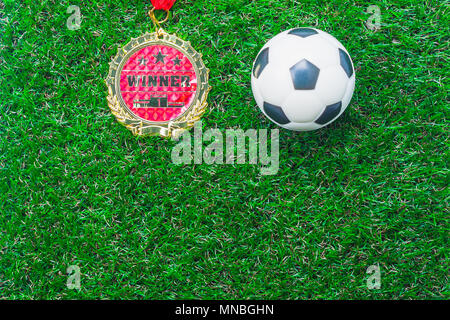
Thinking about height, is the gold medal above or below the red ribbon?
below

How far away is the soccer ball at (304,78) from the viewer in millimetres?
2186

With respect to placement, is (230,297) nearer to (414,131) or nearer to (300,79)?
(300,79)

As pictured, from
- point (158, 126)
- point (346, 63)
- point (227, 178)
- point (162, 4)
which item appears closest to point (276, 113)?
point (346, 63)

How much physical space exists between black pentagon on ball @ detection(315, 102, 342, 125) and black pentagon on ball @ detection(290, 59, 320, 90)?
198 millimetres

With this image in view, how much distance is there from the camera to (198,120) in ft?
9.10

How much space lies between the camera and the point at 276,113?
2.32 metres

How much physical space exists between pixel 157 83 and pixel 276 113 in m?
1.10

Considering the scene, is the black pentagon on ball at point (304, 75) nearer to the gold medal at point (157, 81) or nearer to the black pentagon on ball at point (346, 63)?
the black pentagon on ball at point (346, 63)

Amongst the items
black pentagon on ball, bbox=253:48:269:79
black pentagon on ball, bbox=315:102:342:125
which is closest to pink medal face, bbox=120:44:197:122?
black pentagon on ball, bbox=253:48:269:79

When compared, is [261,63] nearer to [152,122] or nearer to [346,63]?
[346,63]

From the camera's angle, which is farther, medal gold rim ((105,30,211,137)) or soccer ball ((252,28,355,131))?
medal gold rim ((105,30,211,137))

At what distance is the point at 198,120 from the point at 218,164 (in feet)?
1.34

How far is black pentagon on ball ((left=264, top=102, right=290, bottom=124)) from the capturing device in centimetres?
229

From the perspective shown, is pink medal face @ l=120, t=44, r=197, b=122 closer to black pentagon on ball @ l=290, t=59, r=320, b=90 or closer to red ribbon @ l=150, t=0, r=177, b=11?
red ribbon @ l=150, t=0, r=177, b=11
